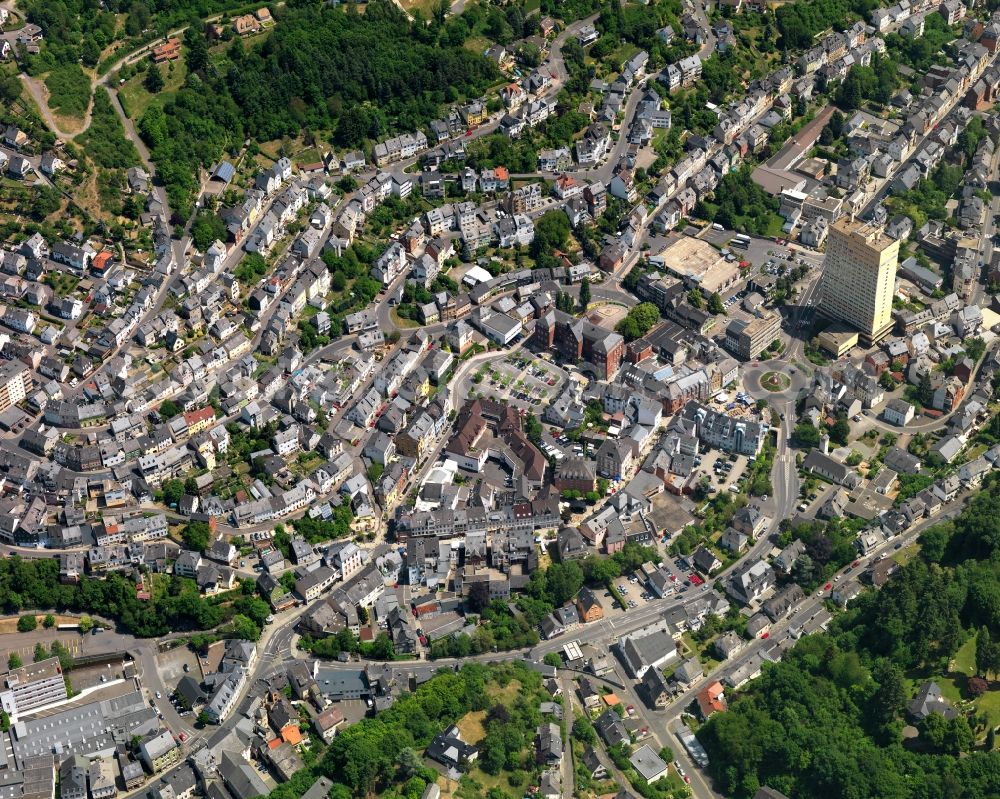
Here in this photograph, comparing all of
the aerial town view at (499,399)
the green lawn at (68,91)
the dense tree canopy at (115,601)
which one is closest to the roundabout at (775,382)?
the aerial town view at (499,399)

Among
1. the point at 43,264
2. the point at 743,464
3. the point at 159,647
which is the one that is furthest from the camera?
the point at 43,264

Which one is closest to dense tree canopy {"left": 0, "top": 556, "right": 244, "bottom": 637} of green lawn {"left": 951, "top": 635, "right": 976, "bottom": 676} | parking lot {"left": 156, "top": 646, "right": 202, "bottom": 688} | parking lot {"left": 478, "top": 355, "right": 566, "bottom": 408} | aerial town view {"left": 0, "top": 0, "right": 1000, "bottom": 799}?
aerial town view {"left": 0, "top": 0, "right": 1000, "bottom": 799}

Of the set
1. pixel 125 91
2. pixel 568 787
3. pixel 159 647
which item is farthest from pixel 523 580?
pixel 125 91

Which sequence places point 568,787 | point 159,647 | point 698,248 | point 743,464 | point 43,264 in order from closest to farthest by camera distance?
point 568,787
point 159,647
point 743,464
point 43,264
point 698,248

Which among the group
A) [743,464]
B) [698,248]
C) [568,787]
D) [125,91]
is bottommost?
[568,787]

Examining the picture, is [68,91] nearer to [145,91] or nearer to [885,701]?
[145,91]

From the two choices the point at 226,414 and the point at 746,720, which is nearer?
the point at 746,720

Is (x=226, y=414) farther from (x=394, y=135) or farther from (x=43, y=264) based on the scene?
(x=394, y=135)
